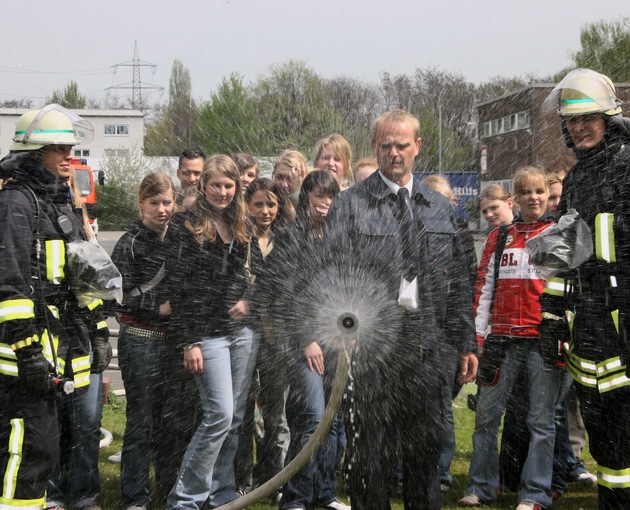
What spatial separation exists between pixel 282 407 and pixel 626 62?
58.5 metres

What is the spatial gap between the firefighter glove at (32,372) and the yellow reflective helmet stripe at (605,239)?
291 centimetres

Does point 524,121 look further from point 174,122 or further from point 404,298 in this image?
point 404,298

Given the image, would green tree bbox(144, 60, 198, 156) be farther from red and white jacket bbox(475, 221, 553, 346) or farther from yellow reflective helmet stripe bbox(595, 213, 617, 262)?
yellow reflective helmet stripe bbox(595, 213, 617, 262)

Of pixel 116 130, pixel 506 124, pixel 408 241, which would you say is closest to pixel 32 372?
pixel 408 241

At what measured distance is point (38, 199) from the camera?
469 centimetres

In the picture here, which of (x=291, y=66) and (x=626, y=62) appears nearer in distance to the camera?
(x=291, y=66)

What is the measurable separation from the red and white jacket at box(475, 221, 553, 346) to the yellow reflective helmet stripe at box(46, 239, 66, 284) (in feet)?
9.86

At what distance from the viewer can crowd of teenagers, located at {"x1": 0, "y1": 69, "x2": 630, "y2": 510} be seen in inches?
180

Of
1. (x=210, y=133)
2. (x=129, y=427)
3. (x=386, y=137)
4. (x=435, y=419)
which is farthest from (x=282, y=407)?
(x=210, y=133)

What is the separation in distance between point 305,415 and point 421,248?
4.49 ft

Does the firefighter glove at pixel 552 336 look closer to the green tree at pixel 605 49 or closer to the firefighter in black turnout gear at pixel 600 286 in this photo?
the firefighter in black turnout gear at pixel 600 286

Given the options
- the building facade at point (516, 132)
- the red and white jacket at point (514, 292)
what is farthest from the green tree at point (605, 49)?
the red and white jacket at point (514, 292)

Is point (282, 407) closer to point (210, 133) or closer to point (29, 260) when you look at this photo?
point (29, 260)

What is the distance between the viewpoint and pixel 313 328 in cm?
589
